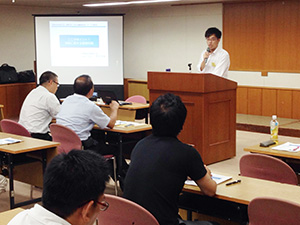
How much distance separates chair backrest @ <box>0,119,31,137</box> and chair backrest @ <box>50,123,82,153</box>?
359 millimetres

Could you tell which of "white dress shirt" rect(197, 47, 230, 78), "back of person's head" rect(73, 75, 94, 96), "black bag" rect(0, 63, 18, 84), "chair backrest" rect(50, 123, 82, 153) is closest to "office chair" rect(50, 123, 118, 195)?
"chair backrest" rect(50, 123, 82, 153)

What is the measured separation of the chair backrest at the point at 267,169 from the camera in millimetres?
3314

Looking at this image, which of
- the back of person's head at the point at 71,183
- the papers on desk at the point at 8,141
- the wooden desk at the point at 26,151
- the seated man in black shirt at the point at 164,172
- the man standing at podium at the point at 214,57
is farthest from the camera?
the man standing at podium at the point at 214,57

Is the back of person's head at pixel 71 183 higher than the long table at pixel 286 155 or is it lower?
higher

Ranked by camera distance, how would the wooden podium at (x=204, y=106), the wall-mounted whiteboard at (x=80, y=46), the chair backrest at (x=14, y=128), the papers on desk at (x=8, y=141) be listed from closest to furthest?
the papers on desk at (x=8, y=141), the chair backrest at (x=14, y=128), the wooden podium at (x=204, y=106), the wall-mounted whiteboard at (x=80, y=46)

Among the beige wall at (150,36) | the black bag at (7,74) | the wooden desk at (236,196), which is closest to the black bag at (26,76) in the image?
the black bag at (7,74)

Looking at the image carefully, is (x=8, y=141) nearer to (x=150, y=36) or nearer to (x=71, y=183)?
(x=71, y=183)

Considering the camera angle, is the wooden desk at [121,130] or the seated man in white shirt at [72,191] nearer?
the seated man in white shirt at [72,191]

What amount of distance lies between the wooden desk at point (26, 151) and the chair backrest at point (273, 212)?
2489mm

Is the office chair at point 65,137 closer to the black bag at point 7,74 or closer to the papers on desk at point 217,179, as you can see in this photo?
the papers on desk at point 217,179

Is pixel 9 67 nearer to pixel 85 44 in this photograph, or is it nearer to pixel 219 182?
pixel 85 44

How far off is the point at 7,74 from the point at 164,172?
9.12 meters

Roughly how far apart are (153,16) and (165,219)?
10.2 metres

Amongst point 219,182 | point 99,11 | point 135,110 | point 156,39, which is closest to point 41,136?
→ point 135,110
